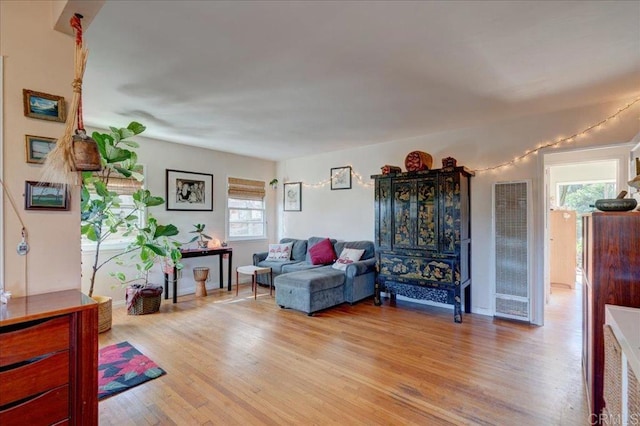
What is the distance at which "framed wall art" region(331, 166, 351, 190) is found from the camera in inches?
219

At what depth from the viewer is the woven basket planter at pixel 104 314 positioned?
11.3ft

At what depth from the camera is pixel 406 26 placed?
1.99 m

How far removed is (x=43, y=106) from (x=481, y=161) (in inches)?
174

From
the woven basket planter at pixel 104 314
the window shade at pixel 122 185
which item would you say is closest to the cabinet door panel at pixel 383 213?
the woven basket planter at pixel 104 314

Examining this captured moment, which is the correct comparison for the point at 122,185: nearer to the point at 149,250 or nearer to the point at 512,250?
the point at 149,250

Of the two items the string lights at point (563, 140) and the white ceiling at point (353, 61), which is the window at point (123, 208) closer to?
the white ceiling at point (353, 61)

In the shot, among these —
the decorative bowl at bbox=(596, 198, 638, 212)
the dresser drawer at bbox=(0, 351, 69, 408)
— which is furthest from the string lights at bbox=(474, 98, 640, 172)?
the dresser drawer at bbox=(0, 351, 69, 408)

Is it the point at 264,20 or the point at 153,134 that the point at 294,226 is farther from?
the point at 264,20

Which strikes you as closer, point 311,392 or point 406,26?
point 406,26

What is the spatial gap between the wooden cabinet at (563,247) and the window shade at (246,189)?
546 cm

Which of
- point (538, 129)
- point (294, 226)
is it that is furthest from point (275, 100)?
point (294, 226)

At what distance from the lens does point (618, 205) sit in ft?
6.40

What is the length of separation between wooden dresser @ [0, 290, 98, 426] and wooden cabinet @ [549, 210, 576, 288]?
258 inches

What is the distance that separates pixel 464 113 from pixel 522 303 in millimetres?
2395
